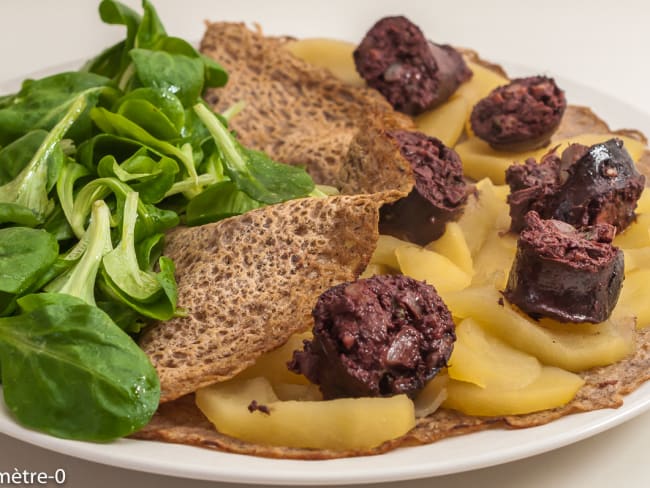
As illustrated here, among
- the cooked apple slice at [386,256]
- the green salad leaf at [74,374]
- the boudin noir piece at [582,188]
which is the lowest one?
the green salad leaf at [74,374]

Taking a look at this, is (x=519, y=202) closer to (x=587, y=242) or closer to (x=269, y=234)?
(x=587, y=242)

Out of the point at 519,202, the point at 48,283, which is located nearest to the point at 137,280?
the point at 48,283

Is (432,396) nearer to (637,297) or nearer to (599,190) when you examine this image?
(637,297)

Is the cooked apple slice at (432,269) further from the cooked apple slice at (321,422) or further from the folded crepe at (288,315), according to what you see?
the cooked apple slice at (321,422)

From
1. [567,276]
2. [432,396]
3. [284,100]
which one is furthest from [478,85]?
[432,396]

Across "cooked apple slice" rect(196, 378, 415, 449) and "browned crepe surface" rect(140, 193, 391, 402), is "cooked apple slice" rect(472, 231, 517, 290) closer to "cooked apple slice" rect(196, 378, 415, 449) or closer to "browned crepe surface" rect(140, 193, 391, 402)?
"browned crepe surface" rect(140, 193, 391, 402)

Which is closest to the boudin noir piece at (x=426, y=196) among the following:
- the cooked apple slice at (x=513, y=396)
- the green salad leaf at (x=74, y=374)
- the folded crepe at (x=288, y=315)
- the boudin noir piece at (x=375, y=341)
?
the folded crepe at (x=288, y=315)
